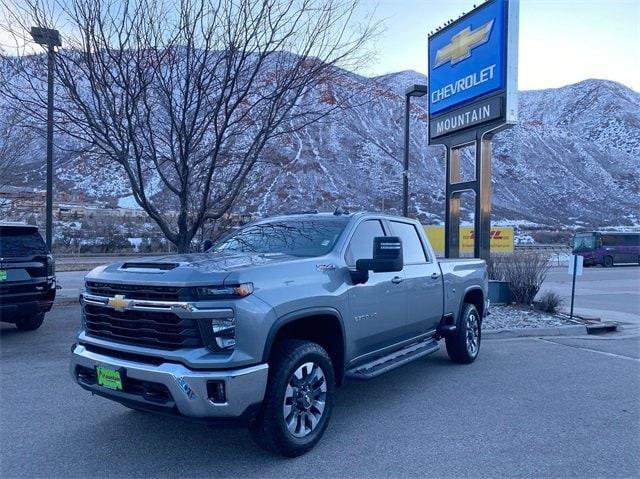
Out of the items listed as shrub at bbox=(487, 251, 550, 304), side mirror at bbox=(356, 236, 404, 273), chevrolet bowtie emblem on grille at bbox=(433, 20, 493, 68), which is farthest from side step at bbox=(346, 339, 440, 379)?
chevrolet bowtie emblem on grille at bbox=(433, 20, 493, 68)

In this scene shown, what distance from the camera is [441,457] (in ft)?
13.6

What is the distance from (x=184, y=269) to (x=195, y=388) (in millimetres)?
846

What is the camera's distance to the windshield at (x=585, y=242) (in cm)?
3597

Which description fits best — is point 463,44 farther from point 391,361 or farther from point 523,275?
point 391,361

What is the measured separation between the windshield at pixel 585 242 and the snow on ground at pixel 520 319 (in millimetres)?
27477

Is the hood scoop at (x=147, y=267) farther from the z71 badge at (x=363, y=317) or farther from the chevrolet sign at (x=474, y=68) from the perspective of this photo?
the chevrolet sign at (x=474, y=68)

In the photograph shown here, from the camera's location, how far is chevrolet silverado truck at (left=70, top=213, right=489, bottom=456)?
367 centimetres

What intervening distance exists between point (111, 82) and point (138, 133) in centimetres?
130

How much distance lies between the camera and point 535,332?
971cm

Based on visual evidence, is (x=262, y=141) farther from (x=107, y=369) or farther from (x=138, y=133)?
(x=107, y=369)

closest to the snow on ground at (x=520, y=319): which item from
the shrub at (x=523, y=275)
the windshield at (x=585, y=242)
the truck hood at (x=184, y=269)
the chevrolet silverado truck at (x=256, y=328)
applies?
the shrub at (x=523, y=275)

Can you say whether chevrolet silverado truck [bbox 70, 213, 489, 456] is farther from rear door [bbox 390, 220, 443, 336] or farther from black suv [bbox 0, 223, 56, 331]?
black suv [bbox 0, 223, 56, 331]

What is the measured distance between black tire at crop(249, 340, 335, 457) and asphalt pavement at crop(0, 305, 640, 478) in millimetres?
135

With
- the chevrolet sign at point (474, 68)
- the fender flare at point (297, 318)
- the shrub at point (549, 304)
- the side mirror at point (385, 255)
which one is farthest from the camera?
the shrub at point (549, 304)
